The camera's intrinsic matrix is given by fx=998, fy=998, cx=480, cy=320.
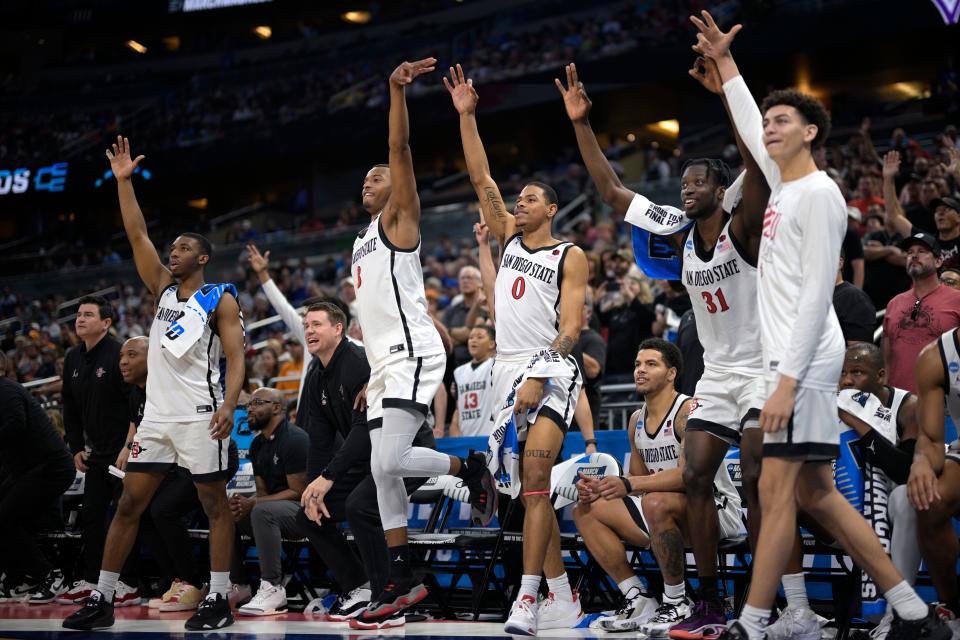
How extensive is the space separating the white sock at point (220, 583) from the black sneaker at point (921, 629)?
3744 millimetres

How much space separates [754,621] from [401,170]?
2.92 m

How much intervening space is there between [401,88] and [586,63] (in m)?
21.0

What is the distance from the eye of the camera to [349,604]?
6.07 metres

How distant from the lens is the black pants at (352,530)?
19.6ft

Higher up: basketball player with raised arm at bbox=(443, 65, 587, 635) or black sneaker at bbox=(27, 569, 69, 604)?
basketball player with raised arm at bbox=(443, 65, 587, 635)

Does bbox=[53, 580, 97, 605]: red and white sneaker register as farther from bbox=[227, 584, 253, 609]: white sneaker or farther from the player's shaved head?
the player's shaved head

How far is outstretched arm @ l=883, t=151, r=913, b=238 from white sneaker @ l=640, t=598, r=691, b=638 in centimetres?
426

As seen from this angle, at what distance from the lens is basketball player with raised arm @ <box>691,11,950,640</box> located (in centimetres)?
383

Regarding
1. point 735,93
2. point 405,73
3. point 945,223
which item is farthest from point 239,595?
point 945,223

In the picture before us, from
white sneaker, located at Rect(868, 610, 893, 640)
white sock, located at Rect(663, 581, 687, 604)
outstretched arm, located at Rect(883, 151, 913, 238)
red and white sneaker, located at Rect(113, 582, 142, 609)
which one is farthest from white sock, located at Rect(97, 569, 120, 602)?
outstretched arm, located at Rect(883, 151, 913, 238)

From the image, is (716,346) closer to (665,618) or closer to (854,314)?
(665,618)

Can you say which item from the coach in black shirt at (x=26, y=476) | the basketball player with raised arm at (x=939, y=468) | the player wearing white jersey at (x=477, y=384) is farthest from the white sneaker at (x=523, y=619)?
the coach in black shirt at (x=26, y=476)

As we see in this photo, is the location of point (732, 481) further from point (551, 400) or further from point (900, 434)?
point (551, 400)

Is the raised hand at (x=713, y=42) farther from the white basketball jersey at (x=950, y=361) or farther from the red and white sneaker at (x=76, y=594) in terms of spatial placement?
the red and white sneaker at (x=76, y=594)
